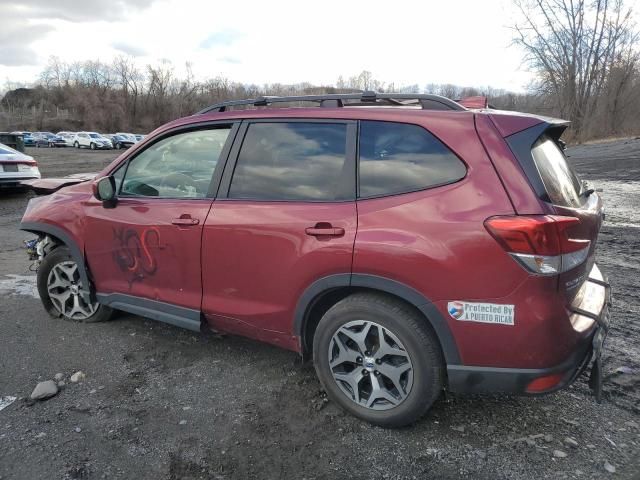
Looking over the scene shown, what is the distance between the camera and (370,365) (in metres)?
2.73

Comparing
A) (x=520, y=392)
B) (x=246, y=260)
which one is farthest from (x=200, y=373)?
(x=520, y=392)

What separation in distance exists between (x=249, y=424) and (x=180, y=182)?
5.79 feet

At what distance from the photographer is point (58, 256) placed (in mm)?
4234

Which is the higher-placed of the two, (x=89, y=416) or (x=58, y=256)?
(x=58, y=256)

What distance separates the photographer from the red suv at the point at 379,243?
2.35m

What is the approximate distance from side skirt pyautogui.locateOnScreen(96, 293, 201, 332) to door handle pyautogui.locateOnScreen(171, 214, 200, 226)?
0.62 meters

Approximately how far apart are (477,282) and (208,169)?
1981 mm

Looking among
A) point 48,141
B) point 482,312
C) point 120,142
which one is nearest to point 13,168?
point 482,312

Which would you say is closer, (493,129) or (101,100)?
(493,129)

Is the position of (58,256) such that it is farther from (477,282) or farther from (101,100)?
(101,100)

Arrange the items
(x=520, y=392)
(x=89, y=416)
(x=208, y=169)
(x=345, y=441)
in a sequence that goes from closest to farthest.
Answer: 1. (x=520, y=392)
2. (x=345, y=441)
3. (x=89, y=416)
4. (x=208, y=169)

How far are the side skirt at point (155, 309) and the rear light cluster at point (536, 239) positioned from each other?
2.09 meters

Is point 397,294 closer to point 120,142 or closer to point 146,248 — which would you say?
point 146,248

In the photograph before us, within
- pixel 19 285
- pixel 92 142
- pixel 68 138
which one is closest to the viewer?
pixel 19 285
